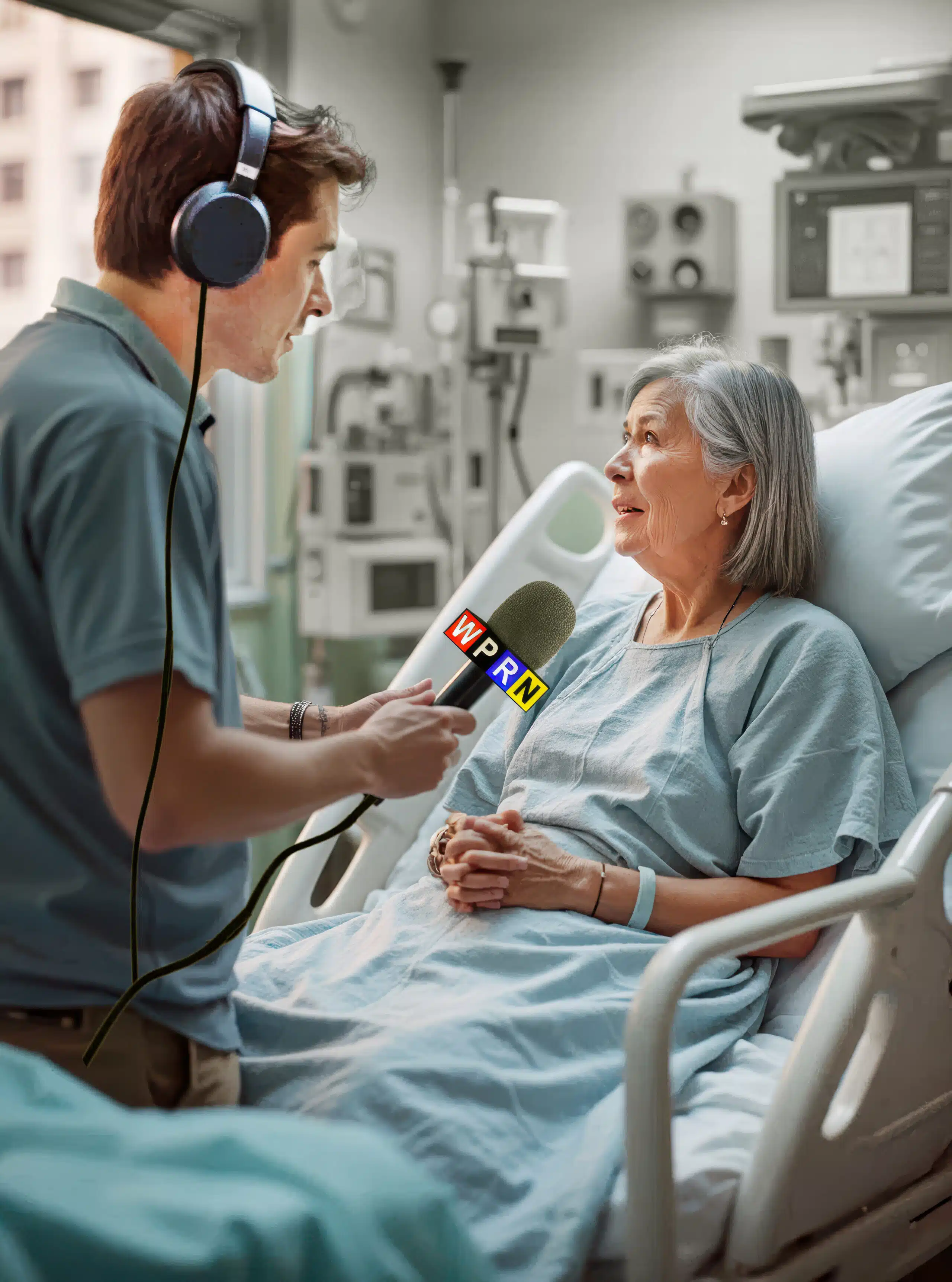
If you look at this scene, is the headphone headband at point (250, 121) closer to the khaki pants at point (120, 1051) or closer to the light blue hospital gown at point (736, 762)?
the khaki pants at point (120, 1051)

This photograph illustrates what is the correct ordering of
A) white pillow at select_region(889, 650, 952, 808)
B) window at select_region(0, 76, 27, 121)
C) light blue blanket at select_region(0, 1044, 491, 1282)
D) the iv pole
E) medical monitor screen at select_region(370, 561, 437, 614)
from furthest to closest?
the iv pole < medical monitor screen at select_region(370, 561, 437, 614) < window at select_region(0, 76, 27, 121) < white pillow at select_region(889, 650, 952, 808) < light blue blanket at select_region(0, 1044, 491, 1282)

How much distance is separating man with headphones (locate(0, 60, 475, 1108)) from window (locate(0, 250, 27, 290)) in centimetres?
245

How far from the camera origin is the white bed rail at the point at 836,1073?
1013 millimetres

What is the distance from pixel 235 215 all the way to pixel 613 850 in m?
0.87

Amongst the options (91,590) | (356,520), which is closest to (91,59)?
(356,520)

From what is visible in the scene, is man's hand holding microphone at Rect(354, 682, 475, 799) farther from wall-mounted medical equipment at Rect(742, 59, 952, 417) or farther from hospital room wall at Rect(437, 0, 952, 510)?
hospital room wall at Rect(437, 0, 952, 510)

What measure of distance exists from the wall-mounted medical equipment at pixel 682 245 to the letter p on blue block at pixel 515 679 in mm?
3009

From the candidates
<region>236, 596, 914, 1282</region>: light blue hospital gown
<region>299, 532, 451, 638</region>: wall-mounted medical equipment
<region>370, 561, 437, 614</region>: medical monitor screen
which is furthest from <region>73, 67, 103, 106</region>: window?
<region>236, 596, 914, 1282</region>: light blue hospital gown

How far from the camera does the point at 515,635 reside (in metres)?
1.20

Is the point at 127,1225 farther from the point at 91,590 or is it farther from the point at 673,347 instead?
the point at 673,347

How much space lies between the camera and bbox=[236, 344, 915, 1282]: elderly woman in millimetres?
1146

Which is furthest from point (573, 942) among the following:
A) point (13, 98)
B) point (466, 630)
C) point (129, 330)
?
point (13, 98)

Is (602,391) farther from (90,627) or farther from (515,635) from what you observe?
(90,627)

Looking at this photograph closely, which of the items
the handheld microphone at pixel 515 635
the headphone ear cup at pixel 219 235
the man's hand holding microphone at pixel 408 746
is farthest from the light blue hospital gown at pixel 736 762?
the headphone ear cup at pixel 219 235
